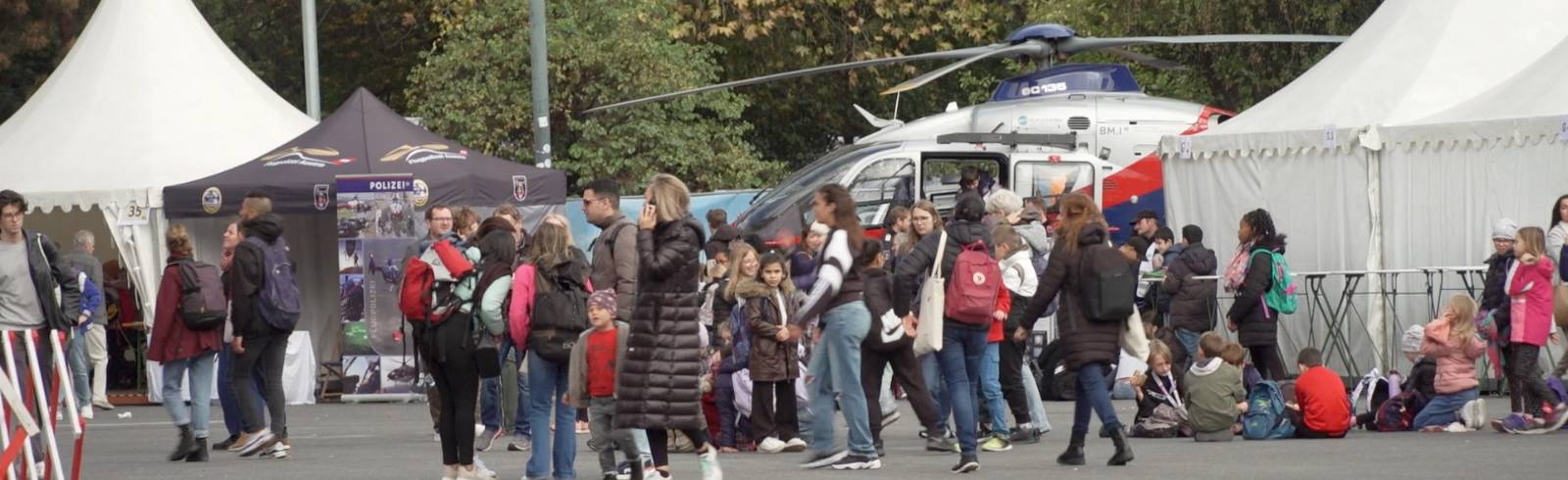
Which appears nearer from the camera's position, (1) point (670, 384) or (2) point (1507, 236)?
(1) point (670, 384)

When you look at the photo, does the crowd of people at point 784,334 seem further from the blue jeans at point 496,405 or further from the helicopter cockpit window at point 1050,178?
the helicopter cockpit window at point 1050,178

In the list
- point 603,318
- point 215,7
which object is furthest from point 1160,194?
point 215,7

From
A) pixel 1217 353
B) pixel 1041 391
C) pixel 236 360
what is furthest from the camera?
pixel 1041 391

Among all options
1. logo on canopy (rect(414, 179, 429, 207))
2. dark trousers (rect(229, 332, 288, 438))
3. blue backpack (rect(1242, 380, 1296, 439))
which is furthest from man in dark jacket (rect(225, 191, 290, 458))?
logo on canopy (rect(414, 179, 429, 207))

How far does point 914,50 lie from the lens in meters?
37.1

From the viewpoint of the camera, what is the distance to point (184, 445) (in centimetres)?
1379

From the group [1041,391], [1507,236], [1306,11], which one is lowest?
[1041,391]

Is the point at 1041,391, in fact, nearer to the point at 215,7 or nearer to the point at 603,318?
the point at 603,318

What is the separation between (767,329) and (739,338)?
43.5 inches

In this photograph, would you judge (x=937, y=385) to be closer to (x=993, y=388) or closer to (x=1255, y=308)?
(x=993, y=388)

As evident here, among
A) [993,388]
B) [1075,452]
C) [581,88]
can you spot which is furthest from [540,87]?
[1075,452]

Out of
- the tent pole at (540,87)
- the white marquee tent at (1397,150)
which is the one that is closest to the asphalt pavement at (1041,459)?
the white marquee tent at (1397,150)

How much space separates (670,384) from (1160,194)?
14123 mm

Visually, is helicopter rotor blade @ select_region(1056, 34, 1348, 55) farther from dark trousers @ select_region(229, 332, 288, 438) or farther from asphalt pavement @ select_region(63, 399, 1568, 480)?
dark trousers @ select_region(229, 332, 288, 438)
